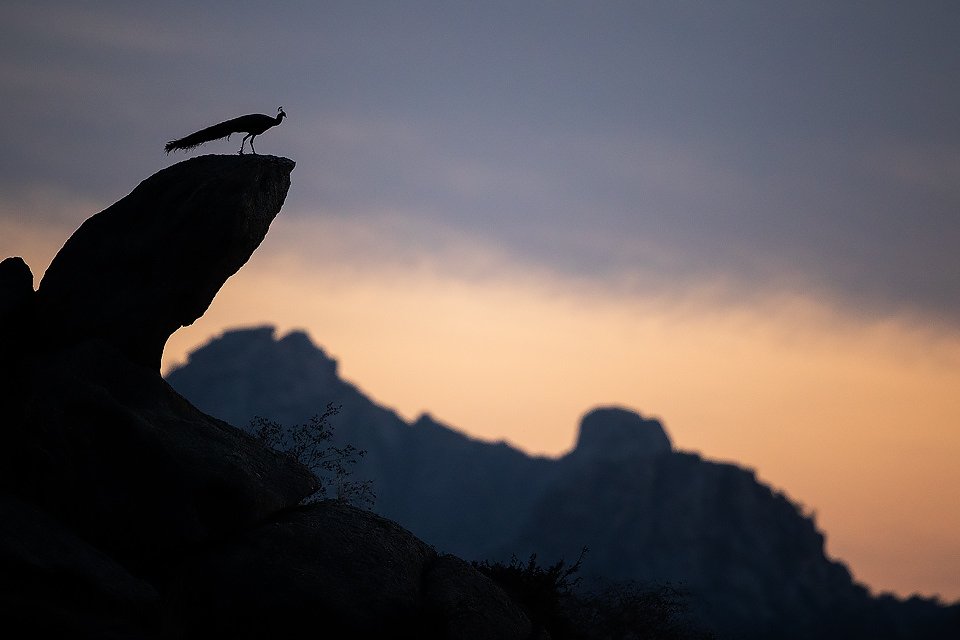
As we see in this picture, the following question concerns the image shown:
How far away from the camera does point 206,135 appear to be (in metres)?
15.3

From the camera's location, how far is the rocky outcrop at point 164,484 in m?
10.5

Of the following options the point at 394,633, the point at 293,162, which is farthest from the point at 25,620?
the point at 293,162

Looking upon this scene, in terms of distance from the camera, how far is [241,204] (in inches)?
533

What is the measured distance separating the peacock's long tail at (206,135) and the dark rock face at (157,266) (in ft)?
4.22

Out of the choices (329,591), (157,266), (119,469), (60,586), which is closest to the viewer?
(60,586)

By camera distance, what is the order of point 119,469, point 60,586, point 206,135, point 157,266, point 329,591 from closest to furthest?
point 60,586, point 329,591, point 119,469, point 157,266, point 206,135

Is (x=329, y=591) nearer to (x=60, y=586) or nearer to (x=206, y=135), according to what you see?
(x=60, y=586)

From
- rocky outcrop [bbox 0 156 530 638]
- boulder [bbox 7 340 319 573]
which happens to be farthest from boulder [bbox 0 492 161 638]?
boulder [bbox 7 340 319 573]

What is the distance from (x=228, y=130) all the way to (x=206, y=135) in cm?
41

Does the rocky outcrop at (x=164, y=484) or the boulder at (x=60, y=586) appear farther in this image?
the rocky outcrop at (x=164, y=484)

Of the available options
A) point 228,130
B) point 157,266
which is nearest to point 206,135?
point 228,130

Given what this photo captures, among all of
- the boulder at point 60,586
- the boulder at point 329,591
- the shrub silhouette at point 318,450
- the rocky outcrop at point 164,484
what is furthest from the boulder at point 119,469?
the shrub silhouette at point 318,450

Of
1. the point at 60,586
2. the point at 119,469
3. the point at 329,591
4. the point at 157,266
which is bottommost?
the point at 60,586

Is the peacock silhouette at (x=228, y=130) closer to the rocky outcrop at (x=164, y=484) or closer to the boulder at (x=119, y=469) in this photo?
the rocky outcrop at (x=164, y=484)
